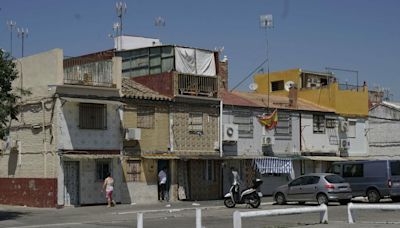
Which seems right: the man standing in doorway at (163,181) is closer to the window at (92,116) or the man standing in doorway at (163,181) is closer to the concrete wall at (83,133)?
the concrete wall at (83,133)

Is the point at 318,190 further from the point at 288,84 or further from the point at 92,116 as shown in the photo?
the point at 288,84

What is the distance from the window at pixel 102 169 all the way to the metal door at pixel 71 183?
118 centimetres

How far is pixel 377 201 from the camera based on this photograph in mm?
31812

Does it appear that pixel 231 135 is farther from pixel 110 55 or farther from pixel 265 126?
pixel 110 55

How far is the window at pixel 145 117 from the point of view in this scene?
33.5 meters

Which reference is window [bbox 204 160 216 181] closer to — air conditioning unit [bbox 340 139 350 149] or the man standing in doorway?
the man standing in doorway

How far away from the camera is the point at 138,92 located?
34156 mm

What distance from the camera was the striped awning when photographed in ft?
126

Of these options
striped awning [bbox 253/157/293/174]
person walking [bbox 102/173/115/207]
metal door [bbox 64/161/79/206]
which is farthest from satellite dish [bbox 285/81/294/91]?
metal door [bbox 64/161/79/206]

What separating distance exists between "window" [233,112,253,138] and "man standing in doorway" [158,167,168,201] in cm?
567

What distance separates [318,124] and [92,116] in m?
16.7

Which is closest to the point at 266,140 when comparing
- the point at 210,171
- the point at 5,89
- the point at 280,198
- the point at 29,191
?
the point at 210,171

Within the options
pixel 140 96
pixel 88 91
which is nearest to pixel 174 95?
pixel 140 96

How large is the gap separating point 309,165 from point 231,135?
7.82 metres
